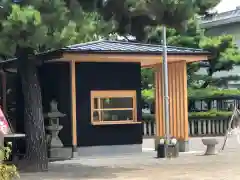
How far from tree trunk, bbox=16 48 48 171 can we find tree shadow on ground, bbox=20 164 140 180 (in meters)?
0.46

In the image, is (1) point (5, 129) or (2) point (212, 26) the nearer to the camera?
(1) point (5, 129)

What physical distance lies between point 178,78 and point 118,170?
6.70 metres

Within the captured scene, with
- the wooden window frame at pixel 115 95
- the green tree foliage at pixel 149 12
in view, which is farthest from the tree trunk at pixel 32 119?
the wooden window frame at pixel 115 95

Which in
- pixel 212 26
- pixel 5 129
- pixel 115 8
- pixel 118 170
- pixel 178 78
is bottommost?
pixel 118 170

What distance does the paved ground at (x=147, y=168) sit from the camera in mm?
14195

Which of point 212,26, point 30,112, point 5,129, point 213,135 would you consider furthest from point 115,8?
point 212,26

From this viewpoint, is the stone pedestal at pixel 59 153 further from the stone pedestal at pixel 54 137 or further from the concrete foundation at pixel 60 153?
the stone pedestal at pixel 54 137

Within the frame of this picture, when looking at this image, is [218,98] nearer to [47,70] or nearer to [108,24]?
[47,70]

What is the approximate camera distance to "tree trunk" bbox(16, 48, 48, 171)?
15.8 meters

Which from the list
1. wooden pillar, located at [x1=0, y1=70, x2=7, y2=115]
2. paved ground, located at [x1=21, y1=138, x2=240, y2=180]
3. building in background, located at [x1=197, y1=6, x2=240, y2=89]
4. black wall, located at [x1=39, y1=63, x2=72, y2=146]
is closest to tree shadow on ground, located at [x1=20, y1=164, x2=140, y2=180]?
paved ground, located at [x1=21, y1=138, x2=240, y2=180]

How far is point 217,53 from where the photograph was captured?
32.3 metres

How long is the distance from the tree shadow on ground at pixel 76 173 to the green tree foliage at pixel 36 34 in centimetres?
60

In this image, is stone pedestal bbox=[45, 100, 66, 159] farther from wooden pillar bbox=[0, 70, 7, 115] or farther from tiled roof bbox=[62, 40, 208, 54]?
wooden pillar bbox=[0, 70, 7, 115]

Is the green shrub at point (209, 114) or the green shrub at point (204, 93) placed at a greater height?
the green shrub at point (204, 93)
